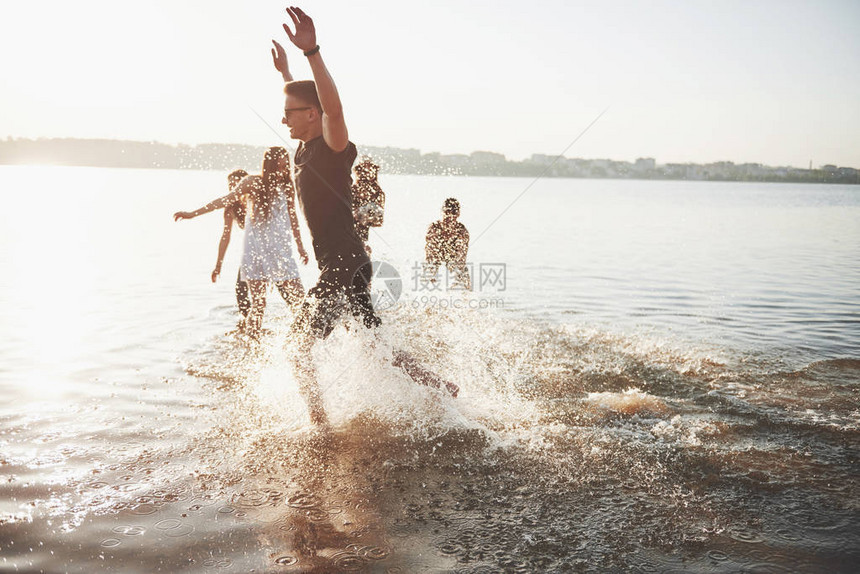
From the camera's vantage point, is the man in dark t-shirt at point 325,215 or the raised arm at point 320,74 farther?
the man in dark t-shirt at point 325,215

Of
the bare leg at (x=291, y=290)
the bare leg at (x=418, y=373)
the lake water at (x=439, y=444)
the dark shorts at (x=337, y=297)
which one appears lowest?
the lake water at (x=439, y=444)

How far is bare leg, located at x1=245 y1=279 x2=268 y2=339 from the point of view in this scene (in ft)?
23.1

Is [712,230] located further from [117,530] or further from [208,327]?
[117,530]

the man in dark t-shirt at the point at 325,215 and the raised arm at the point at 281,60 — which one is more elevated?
the raised arm at the point at 281,60

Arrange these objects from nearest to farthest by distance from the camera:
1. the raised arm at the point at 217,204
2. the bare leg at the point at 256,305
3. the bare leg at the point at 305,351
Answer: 1. the bare leg at the point at 305,351
2. the raised arm at the point at 217,204
3. the bare leg at the point at 256,305

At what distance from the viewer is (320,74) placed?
11.8 feet

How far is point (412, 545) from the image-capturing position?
321cm

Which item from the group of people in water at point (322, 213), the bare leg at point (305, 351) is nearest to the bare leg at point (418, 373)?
the group of people in water at point (322, 213)

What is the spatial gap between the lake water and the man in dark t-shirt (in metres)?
0.47

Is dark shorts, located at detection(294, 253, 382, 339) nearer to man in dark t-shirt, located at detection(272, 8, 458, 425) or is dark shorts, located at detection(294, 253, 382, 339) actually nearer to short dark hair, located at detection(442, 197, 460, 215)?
man in dark t-shirt, located at detection(272, 8, 458, 425)

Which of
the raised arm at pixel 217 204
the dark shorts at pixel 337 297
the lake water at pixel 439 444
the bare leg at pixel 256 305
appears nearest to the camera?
the lake water at pixel 439 444

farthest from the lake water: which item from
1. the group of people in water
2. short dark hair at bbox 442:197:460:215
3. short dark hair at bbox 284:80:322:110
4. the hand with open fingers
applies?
the hand with open fingers

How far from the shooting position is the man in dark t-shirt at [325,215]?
4.05m

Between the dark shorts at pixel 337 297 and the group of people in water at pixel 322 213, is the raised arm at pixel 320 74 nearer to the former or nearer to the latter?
the group of people in water at pixel 322 213
